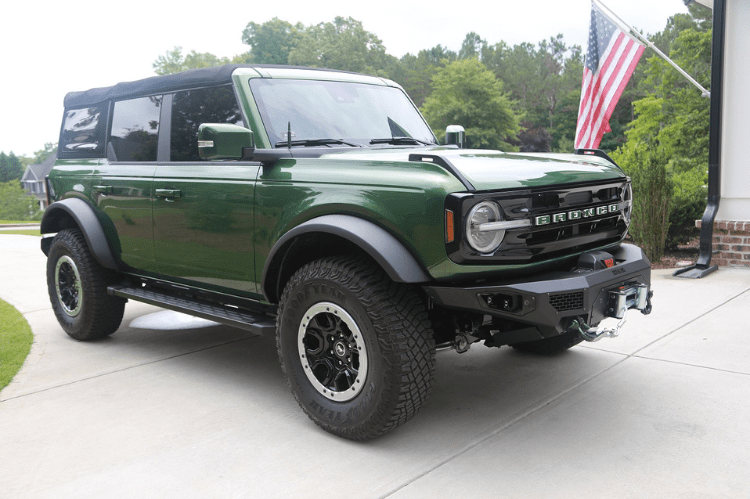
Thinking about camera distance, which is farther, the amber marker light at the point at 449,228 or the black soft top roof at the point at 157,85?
the black soft top roof at the point at 157,85

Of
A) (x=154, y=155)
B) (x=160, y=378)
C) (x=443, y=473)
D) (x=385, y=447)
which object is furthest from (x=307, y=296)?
(x=154, y=155)

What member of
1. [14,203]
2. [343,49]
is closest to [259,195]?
[343,49]

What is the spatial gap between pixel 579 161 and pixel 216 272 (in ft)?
7.71

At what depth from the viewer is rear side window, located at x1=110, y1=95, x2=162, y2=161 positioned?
193 inches

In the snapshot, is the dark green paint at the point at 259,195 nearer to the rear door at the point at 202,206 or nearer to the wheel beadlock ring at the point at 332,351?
the rear door at the point at 202,206

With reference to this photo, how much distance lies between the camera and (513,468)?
3.16 metres

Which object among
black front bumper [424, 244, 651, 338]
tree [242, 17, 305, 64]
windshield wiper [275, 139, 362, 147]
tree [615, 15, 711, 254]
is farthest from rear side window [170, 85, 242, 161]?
tree [242, 17, 305, 64]

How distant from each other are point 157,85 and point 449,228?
2.92 m

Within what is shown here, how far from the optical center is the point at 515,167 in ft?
11.3

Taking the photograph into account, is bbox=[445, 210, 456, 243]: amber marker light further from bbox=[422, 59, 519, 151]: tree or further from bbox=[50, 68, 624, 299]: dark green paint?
bbox=[422, 59, 519, 151]: tree

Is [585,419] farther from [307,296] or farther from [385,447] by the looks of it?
[307,296]

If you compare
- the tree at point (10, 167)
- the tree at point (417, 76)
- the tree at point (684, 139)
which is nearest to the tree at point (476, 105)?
the tree at point (417, 76)

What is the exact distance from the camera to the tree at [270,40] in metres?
106

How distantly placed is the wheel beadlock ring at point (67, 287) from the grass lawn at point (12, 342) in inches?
17.1
